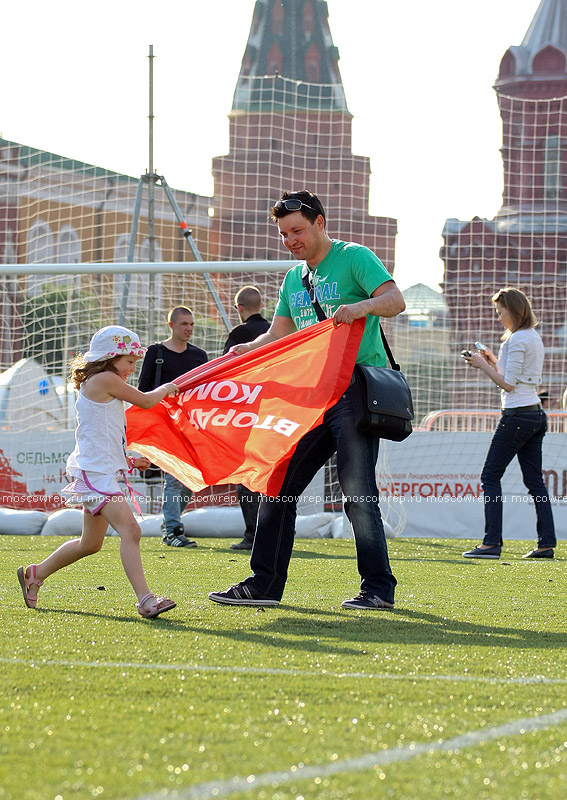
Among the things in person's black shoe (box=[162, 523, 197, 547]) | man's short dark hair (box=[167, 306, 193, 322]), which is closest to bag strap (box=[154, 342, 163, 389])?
man's short dark hair (box=[167, 306, 193, 322])

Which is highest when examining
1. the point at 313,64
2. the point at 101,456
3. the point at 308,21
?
the point at 308,21

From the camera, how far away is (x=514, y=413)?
9.29 meters

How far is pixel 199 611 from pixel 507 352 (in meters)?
4.60

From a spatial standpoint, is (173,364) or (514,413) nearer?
(514,413)

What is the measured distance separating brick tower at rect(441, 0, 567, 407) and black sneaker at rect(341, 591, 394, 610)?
31.0ft

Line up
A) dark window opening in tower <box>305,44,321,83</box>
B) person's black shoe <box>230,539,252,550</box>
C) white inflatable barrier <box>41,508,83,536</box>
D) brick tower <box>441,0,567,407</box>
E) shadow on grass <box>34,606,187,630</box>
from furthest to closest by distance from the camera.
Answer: dark window opening in tower <box>305,44,321,83</box>, brick tower <box>441,0,567,407</box>, white inflatable barrier <box>41,508,83,536</box>, person's black shoe <box>230,539,252,550</box>, shadow on grass <box>34,606,187,630</box>

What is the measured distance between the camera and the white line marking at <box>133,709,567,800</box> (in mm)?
2420

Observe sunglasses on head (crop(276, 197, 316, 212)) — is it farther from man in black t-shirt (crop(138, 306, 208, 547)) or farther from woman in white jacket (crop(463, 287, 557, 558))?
man in black t-shirt (crop(138, 306, 208, 547))

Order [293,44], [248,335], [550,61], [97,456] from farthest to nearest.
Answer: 1. [550,61]
2. [293,44]
3. [248,335]
4. [97,456]

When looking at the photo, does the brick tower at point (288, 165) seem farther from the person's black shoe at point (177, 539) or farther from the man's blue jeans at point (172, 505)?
the person's black shoe at point (177, 539)

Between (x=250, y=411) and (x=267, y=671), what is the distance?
2.17 m

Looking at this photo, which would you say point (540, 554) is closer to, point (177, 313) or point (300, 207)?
point (177, 313)

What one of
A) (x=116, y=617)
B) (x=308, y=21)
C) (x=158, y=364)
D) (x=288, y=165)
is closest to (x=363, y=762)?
(x=116, y=617)

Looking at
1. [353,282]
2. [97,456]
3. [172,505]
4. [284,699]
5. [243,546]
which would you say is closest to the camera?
[284,699]
